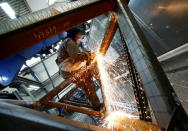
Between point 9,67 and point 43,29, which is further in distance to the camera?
point 9,67

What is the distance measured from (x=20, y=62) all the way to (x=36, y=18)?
3.12 m

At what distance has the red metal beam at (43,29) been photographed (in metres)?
0.99

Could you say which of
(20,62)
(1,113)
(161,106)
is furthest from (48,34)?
(20,62)

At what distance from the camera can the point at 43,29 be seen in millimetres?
1160

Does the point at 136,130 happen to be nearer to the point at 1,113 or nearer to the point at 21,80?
the point at 1,113

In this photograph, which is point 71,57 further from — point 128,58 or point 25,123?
point 25,123

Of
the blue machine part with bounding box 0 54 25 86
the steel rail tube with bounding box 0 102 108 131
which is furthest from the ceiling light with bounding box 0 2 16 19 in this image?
the steel rail tube with bounding box 0 102 108 131

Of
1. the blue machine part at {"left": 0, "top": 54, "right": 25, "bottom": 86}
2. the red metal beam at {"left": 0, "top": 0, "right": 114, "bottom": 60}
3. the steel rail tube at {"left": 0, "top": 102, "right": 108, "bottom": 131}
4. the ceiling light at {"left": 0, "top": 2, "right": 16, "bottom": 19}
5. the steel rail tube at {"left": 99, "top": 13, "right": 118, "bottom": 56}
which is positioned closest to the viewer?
the steel rail tube at {"left": 0, "top": 102, "right": 108, "bottom": 131}

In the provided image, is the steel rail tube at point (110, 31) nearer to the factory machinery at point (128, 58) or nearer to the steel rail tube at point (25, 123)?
the factory machinery at point (128, 58)

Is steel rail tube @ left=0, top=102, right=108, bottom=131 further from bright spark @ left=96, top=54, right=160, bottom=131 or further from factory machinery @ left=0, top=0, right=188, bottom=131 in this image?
bright spark @ left=96, top=54, right=160, bottom=131

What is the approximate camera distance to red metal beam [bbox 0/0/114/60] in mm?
988

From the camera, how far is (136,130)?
1237 mm

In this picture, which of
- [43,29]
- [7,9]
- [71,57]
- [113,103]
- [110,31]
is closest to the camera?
[43,29]

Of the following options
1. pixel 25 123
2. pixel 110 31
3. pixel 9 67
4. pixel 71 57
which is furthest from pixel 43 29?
pixel 9 67
